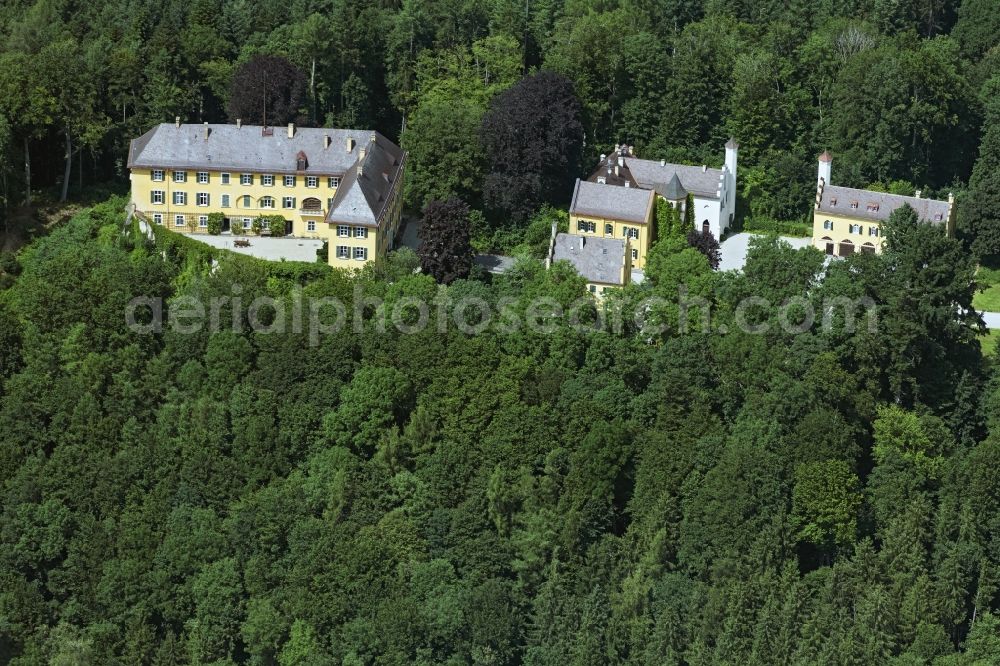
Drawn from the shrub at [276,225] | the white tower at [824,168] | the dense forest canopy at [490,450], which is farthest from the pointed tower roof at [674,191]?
the shrub at [276,225]

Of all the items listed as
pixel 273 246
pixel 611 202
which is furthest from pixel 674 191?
pixel 273 246

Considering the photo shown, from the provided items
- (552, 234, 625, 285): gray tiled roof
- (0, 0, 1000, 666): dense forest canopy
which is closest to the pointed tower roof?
(0, 0, 1000, 666): dense forest canopy

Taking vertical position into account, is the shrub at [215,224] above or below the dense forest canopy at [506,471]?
above

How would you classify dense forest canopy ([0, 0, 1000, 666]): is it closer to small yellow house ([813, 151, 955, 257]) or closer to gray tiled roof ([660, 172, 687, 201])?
gray tiled roof ([660, 172, 687, 201])

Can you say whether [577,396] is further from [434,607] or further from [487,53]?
[487,53]

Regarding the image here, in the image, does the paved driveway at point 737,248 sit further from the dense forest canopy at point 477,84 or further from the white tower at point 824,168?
the white tower at point 824,168

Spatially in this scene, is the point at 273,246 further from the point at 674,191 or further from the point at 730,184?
the point at 730,184
